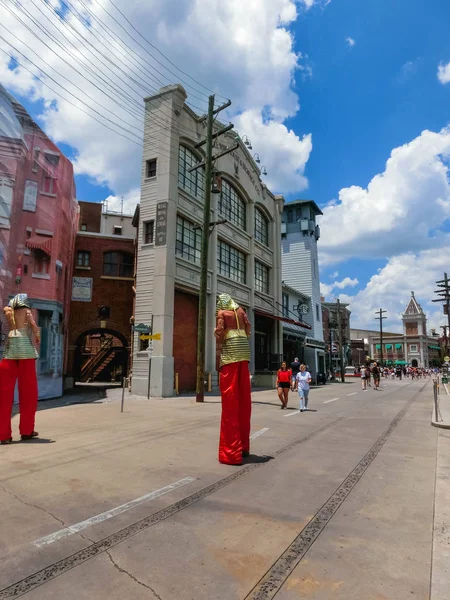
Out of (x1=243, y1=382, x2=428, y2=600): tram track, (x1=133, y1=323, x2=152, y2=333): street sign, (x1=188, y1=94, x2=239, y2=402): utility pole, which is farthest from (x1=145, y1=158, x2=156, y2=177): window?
(x1=243, y1=382, x2=428, y2=600): tram track

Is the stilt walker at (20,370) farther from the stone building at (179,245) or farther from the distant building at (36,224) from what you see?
the stone building at (179,245)

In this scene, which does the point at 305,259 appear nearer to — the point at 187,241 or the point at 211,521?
the point at 187,241

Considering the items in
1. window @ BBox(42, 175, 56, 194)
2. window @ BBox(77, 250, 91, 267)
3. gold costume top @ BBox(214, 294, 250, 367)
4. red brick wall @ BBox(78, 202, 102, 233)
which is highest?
red brick wall @ BBox(78, 202, 102, 233)

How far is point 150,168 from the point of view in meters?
20.9

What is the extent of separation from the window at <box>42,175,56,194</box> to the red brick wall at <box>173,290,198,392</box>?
23.9ft

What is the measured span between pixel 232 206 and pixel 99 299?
1059cm

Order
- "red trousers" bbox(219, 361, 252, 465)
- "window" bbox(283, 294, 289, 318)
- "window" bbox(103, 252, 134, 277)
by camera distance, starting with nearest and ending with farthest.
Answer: "red trousers" bbox(219, 361, 252, 465) < "window" bbox(103, 252, 134, 277) < "window" bbox(283, 294, 289, 318)

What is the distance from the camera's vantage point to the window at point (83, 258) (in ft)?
77.5

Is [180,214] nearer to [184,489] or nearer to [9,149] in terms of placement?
[9,149]

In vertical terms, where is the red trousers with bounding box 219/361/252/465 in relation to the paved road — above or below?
above

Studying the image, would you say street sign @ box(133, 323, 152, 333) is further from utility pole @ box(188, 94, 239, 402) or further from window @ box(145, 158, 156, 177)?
window @ box(145, 158, 156, 177)

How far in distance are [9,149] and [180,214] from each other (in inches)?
353

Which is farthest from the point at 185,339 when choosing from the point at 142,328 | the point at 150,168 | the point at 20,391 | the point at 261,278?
the point at 20,391

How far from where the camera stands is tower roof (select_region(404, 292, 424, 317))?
4512 inches
